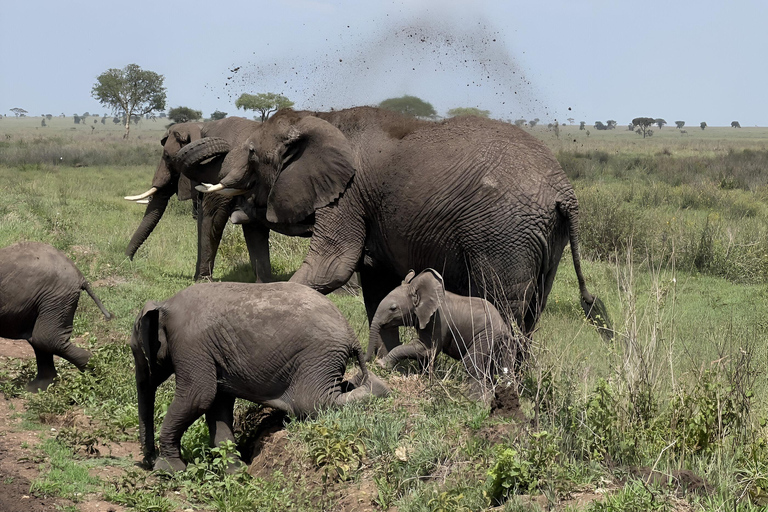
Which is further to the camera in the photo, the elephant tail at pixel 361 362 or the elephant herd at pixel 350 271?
the elephant tail at pixel 361 362

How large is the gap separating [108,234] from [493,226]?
966 cm

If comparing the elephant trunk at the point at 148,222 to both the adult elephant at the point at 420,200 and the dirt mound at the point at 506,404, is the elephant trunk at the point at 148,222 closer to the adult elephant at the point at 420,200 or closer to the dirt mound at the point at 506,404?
the adult elephant at the point at 420,200

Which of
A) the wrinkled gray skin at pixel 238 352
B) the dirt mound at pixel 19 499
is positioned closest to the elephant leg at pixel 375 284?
the wrinkled gray skin at pixel 238 352

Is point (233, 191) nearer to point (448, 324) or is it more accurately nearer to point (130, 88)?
point (448, 324)

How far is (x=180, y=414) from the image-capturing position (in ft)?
20.1

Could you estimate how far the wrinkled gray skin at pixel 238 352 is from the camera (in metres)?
6.14

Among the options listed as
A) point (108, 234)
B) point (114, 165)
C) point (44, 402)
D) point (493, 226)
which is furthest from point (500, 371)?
point (114, 165)

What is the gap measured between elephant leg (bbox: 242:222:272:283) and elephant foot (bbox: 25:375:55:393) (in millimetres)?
3588

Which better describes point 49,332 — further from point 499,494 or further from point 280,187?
point 499,494

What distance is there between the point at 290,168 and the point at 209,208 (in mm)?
4025

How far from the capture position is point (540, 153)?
7805mm

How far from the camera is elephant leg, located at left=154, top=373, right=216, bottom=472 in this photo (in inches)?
240

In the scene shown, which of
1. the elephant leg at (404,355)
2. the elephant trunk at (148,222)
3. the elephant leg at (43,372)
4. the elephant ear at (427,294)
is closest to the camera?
the elephant ear at (427,294)

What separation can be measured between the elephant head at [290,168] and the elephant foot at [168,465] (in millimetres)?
3184
